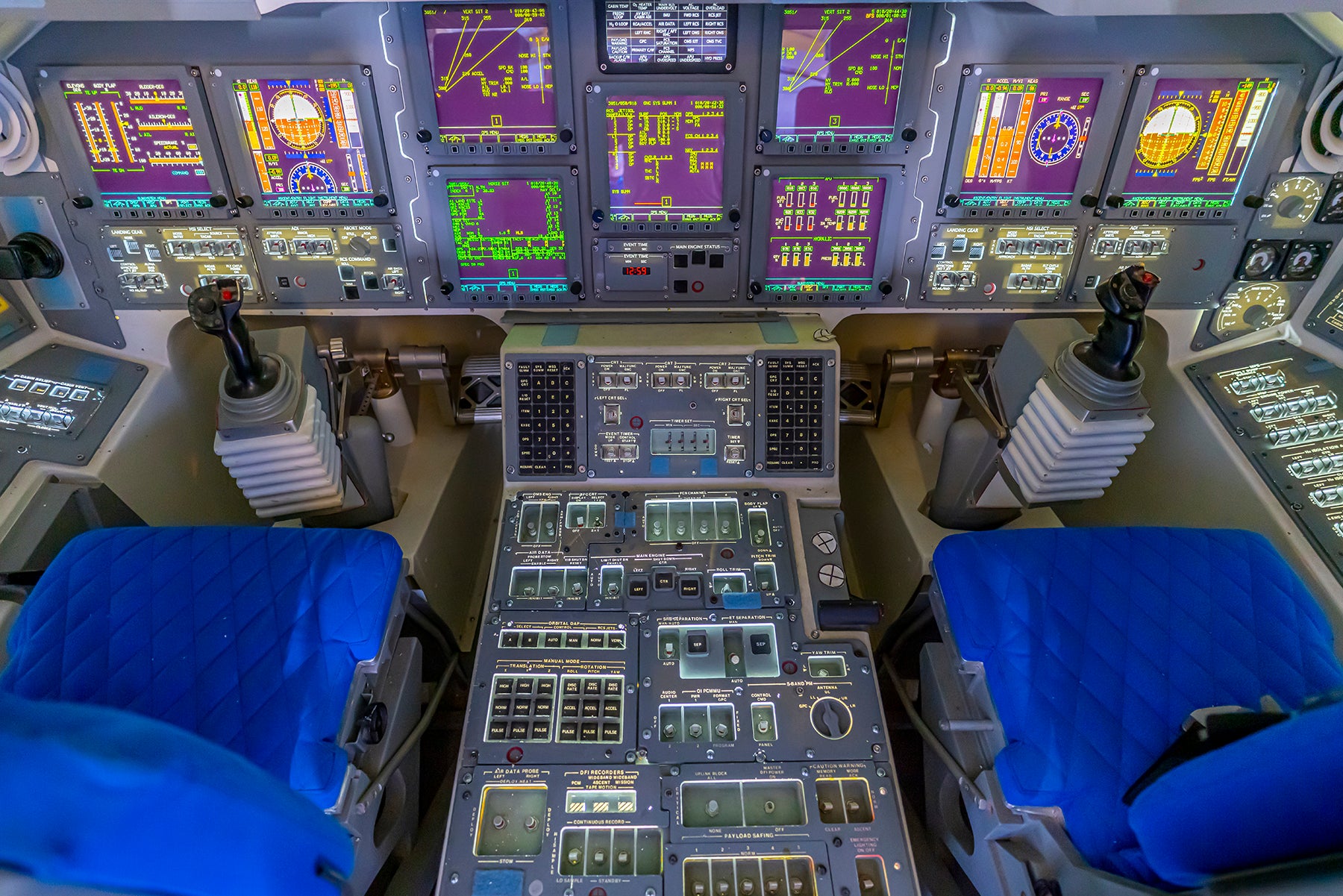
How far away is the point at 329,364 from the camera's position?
236cm

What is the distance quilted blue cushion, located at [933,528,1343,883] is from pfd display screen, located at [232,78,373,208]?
1916 mm

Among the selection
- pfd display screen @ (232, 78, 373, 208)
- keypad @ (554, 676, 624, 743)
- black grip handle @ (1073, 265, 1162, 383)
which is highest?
pfd display screen @ (232, 78, 373, 208)

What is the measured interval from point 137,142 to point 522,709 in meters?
1.88

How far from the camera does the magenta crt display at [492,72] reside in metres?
1.92

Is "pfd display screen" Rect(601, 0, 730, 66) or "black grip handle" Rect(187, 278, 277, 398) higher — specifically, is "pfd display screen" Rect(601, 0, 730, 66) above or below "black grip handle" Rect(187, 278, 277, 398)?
above

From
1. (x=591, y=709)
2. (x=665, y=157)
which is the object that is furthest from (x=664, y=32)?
(x=591, y=709)

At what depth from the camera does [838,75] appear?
2004 millimetres

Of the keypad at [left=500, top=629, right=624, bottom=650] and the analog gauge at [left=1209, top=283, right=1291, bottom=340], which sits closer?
the keypad at [left=500, top=629, right=624, bottom=650]

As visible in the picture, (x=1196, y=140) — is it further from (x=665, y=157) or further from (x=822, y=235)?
(x=665, y=157)

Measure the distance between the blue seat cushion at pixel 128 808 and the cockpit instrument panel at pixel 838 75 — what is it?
1.93 m

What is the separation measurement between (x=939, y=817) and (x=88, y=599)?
198 cm

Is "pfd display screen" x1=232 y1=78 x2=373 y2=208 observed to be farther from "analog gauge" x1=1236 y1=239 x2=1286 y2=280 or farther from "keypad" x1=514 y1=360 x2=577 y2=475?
"analog gauge" x1=1236 y1=239 x2=1286 y2=280

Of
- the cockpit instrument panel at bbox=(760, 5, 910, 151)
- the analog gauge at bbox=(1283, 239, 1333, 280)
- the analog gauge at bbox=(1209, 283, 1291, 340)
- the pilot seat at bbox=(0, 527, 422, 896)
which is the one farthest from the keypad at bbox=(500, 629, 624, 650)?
the analog gauge at bbox=(1283, 239, 1333, 280)

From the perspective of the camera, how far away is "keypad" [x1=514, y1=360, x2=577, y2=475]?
217 centimetres
